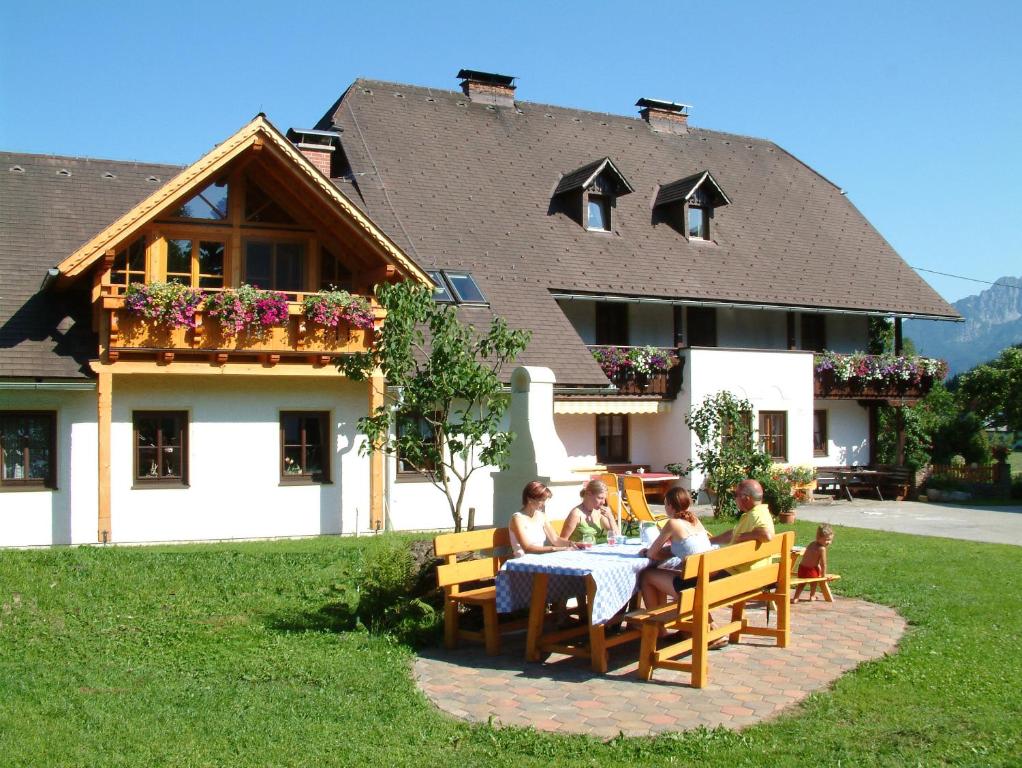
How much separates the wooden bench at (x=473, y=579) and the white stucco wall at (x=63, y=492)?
984 centimetres

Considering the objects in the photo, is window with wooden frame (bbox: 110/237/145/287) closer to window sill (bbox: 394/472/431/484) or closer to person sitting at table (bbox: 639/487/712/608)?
window sill (bbox: 394/472/431/484)

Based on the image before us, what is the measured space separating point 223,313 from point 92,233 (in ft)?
13.8

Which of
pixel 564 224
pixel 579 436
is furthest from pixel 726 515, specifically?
pixel 564 224

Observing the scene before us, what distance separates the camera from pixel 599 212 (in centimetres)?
2670

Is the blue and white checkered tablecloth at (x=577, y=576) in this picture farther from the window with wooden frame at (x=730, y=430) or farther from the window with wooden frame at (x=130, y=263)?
the window with wooden frame at (x=730, y=430)

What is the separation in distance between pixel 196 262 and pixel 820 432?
1724 cm

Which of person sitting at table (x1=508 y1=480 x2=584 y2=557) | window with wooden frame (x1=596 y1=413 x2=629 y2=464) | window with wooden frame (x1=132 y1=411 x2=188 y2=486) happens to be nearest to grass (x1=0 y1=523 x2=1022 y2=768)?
person sitting at table (x1=508 y1=480 x2=584 y2=557)

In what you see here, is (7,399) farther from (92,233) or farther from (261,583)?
(261,583)

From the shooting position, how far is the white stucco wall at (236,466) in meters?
18.2

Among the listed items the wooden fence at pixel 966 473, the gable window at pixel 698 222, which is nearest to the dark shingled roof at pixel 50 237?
the gable window at pixel 698 222

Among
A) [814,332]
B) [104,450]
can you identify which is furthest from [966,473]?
[104,450]

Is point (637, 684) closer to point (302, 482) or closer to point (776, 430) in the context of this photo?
point (302, 482)

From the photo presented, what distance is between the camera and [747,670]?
332 inches

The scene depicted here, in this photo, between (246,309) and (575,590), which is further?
(246,309)
